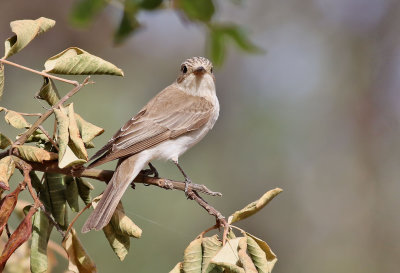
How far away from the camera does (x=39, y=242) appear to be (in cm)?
173

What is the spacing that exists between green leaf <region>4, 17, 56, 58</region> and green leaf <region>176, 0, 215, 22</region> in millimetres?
383

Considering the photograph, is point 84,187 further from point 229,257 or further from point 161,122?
point 161,122

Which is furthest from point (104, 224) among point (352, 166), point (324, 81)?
point (324, 81)

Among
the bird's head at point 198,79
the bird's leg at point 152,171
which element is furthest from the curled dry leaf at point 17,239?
the bird's head at point 198,79

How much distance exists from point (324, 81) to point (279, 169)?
1.72 meters

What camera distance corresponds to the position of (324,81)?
321 inches

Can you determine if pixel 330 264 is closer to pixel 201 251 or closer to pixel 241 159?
pixel 241 159

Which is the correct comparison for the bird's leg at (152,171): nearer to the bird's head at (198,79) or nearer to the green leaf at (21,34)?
the bird's head at (198,79)

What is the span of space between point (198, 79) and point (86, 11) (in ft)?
6.61

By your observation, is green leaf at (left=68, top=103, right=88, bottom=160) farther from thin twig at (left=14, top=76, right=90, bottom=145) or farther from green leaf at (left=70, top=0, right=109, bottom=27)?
green leaf at (left=70, top=0, right=109, bottom=27)

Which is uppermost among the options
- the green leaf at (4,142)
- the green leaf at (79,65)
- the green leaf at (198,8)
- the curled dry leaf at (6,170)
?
the green leaf at (198,8)

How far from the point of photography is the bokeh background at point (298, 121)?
6352 millimetres

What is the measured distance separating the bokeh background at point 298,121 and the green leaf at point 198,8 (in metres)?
3.44

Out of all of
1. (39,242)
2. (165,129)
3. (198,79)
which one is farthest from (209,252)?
(198,79)
